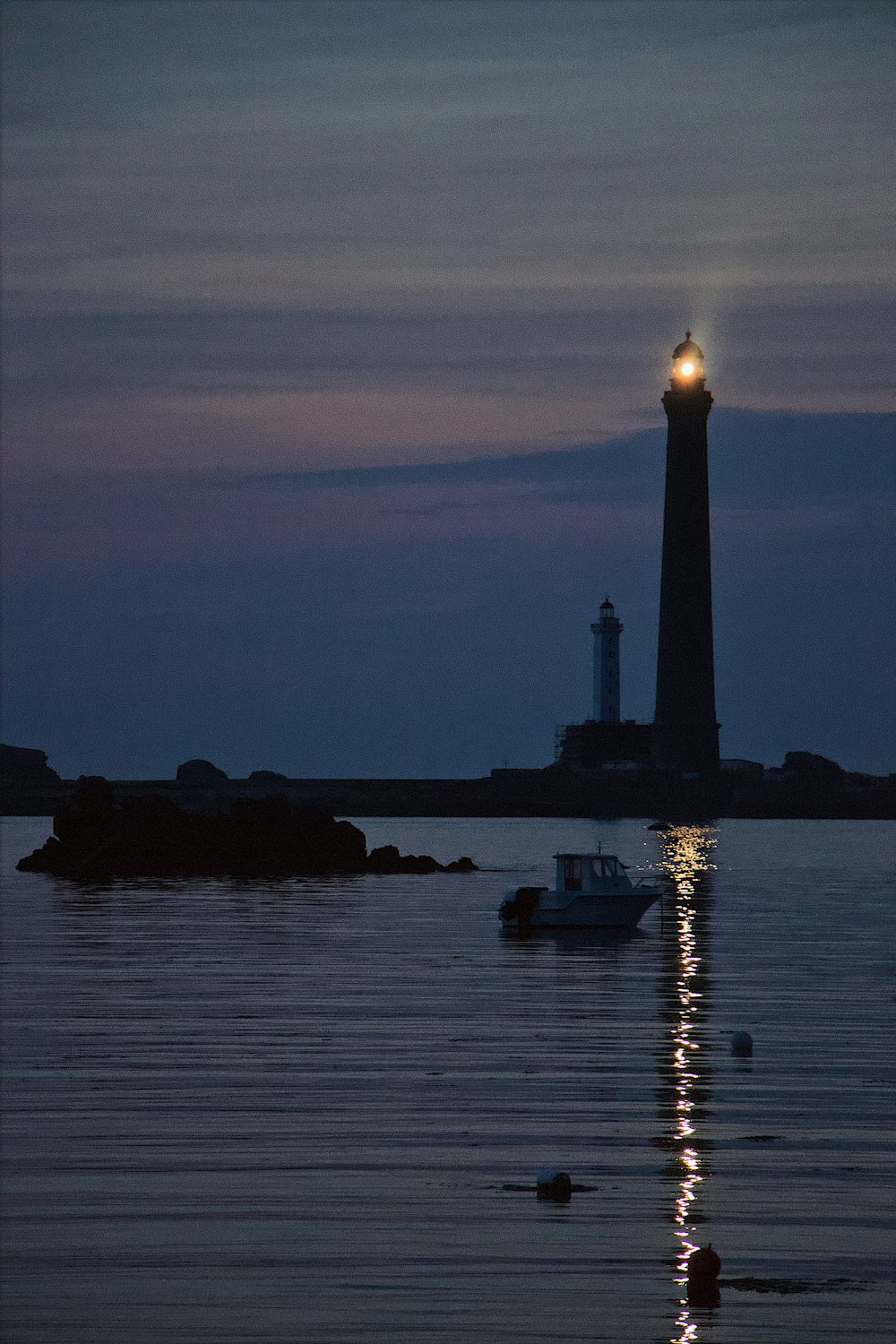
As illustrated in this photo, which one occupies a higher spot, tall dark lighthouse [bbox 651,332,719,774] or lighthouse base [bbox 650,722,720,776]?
tall dark lighthouse [bbox 651,332,719,774]

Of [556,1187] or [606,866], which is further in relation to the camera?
[606,866]

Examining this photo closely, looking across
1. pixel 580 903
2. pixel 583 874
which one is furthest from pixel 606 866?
pixel 580 903

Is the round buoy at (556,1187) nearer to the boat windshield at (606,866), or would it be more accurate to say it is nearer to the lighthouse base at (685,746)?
the boat windshield at (606,866)

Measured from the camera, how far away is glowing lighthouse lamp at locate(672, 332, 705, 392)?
168125mm

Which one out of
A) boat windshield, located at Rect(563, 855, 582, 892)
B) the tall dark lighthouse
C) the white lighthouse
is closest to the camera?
boat windshield, located at Rect(563, 855, 582, 892)

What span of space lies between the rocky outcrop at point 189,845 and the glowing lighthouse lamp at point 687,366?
89455 millimetres

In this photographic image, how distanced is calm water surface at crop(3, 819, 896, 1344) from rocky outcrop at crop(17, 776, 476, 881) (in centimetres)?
3907

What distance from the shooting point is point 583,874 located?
167 ft

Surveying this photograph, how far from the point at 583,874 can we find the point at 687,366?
414 ft

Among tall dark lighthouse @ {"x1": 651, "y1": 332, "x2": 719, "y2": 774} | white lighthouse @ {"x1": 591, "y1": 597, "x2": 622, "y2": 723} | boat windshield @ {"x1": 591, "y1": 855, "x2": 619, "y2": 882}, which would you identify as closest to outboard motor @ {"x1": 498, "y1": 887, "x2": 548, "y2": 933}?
boat windshield @ {"x1": 591, "y1": 855, "x2": 619, "y2": 882}

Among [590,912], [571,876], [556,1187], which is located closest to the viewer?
[556,1187]

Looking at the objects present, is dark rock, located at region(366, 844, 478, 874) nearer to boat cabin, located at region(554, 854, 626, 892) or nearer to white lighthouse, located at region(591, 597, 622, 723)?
boat cabin, located at region(554, 854, 626, 892)

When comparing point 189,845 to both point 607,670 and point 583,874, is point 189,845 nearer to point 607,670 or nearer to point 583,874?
point 583,874

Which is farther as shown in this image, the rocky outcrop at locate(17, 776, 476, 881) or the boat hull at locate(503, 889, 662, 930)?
the rocky outcrop at locate(17, 776, 476, 881)
